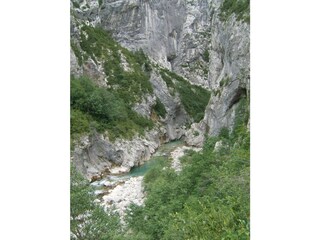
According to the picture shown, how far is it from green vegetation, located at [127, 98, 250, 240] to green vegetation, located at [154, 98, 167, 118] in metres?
13.6

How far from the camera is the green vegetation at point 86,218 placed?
3.85 m

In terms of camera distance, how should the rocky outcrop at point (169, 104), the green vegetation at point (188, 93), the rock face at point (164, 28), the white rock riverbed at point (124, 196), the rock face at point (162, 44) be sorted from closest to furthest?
the white rock riverbed at point (124, 196), the rock face at point (162, 44), the rocky outcrop at point (169, 104), the green vegetation at point (188, 93), the rock face at point (164, 28)

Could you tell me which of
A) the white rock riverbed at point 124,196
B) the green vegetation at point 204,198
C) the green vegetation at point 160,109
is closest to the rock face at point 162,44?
the green vegetation at point 160,109

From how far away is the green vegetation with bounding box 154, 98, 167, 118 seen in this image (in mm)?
19859

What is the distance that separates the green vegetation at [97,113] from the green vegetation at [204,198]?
1504 mm

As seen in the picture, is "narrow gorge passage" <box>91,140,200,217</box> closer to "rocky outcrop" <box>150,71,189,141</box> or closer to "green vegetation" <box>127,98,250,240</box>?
"green vegetation" <box>127,98,250,240</box>

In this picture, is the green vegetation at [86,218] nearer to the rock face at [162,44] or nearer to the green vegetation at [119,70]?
the rock face at [162,44]

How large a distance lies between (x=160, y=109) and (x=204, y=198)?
649 inches

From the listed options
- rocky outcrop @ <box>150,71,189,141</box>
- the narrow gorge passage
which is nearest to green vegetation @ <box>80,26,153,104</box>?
rocky outcrop @ <box>150,71,189,141</box>

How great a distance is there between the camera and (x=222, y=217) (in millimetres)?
3141

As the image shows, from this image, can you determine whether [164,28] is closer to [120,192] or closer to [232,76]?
[232,76]
